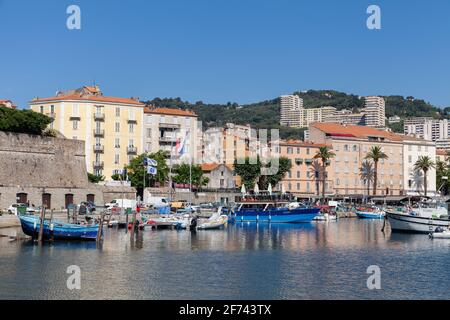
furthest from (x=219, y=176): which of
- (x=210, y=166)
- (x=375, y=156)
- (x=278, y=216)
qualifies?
(x=278, y=216)

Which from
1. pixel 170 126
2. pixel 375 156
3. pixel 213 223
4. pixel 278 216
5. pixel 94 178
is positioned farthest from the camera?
pixel 375 156

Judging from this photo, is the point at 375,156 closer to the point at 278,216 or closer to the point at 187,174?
the point at 187,174

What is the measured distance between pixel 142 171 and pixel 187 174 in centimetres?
821

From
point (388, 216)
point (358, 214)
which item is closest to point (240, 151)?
point (358, 214)

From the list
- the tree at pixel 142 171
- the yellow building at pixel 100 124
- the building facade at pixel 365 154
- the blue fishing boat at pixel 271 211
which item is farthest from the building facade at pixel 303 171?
the blue fishing boat at pixel 271 211

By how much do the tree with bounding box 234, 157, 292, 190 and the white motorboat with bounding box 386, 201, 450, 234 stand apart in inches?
1435

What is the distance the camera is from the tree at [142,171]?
89.8m

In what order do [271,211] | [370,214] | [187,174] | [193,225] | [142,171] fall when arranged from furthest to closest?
[187,174] → [370,214] → [142,171] → [271,211] → [193,225]

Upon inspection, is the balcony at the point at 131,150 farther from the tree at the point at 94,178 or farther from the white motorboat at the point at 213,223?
the white motorboat at the point at 213,223

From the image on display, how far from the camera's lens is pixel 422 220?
62719mm

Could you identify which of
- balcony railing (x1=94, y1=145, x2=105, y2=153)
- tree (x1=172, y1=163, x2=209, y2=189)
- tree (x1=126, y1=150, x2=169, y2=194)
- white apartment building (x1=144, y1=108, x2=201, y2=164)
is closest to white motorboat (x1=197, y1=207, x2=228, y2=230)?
tree (x1=126, y1=150, x2=169, y2=194)

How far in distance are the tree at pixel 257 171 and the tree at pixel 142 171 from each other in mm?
12682

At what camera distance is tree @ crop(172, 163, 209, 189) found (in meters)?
95.2

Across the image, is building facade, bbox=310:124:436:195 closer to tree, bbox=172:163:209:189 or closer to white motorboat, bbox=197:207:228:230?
tree, bbox=172:163:209:189
